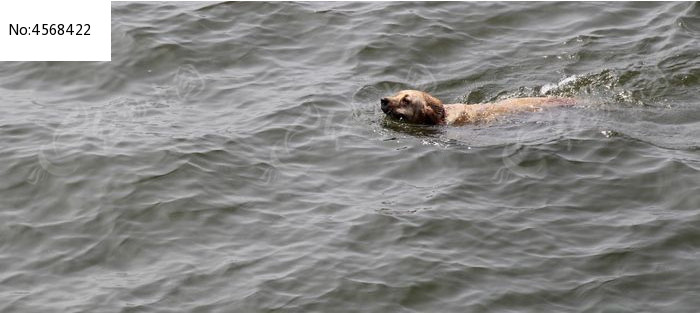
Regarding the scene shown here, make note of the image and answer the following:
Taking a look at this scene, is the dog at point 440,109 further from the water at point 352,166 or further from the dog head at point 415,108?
the water at point 352,166

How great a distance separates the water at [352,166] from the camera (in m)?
9.24

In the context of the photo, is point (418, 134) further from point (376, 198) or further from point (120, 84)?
point (120, 84)

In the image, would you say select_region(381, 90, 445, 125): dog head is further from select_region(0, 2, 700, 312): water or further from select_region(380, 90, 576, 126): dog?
select_region(0, 2, 700, 312): water

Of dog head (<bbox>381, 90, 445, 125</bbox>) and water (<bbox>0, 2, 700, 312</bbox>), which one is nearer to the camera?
water (<bbox>0, 2, 700, 312</bbox>)

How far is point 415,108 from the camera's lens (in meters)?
12.3

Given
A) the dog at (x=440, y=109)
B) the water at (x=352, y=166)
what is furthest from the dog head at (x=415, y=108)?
the water at (x=352, y=166)

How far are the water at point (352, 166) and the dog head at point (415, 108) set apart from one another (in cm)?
22

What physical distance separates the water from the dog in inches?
6.5

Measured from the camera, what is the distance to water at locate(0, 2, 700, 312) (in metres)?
9.24

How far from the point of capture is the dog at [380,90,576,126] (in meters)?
12.3

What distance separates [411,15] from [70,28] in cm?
480

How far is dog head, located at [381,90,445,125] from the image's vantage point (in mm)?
12320

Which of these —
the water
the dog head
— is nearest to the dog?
the dog head

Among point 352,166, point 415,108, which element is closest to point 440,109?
point 415,108
